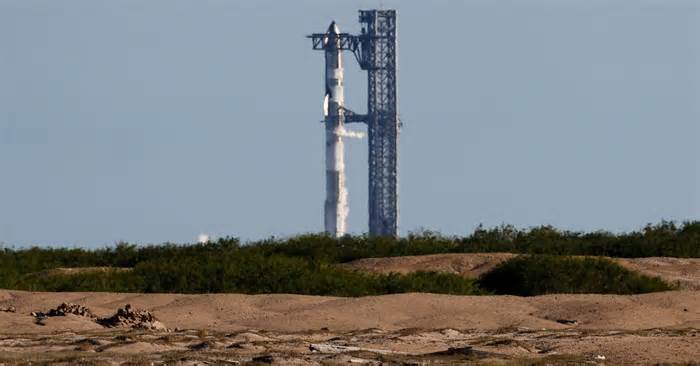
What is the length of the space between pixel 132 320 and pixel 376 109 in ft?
273

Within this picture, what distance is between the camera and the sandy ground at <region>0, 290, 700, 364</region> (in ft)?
59.2

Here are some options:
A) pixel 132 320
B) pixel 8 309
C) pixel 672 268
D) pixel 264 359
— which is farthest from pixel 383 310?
pixel 672 268

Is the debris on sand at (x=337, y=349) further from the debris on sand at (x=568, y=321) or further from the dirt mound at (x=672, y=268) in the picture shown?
the dirt mound at (x=672, y=268)

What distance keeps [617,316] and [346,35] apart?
3183 inches

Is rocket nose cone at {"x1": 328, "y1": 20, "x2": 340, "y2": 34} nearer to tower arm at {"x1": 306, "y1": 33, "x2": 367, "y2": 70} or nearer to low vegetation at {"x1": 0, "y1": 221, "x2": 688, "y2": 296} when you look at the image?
tower arm at {"x1": 306, "y1": 33, "x2": 367, "y2": 70}

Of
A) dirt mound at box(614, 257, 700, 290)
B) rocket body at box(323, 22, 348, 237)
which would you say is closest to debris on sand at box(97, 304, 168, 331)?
dirt mound at box(614, 257, 700, 290)

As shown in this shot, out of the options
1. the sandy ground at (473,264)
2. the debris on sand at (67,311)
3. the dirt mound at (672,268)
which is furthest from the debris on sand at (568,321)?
the sandy ground at (473,264)

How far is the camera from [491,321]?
2233 cm

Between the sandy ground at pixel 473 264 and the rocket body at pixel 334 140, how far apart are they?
67915 millimetres

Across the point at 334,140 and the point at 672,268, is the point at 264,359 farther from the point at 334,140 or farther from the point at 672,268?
the point at 334,140

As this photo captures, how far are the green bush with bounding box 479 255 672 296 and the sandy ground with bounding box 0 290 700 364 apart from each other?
102 inches

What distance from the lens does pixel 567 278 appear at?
91.1ft

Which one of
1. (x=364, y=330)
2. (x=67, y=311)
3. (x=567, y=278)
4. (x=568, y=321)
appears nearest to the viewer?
(x=364, y=330)

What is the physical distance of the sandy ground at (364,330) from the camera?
18.0 m
